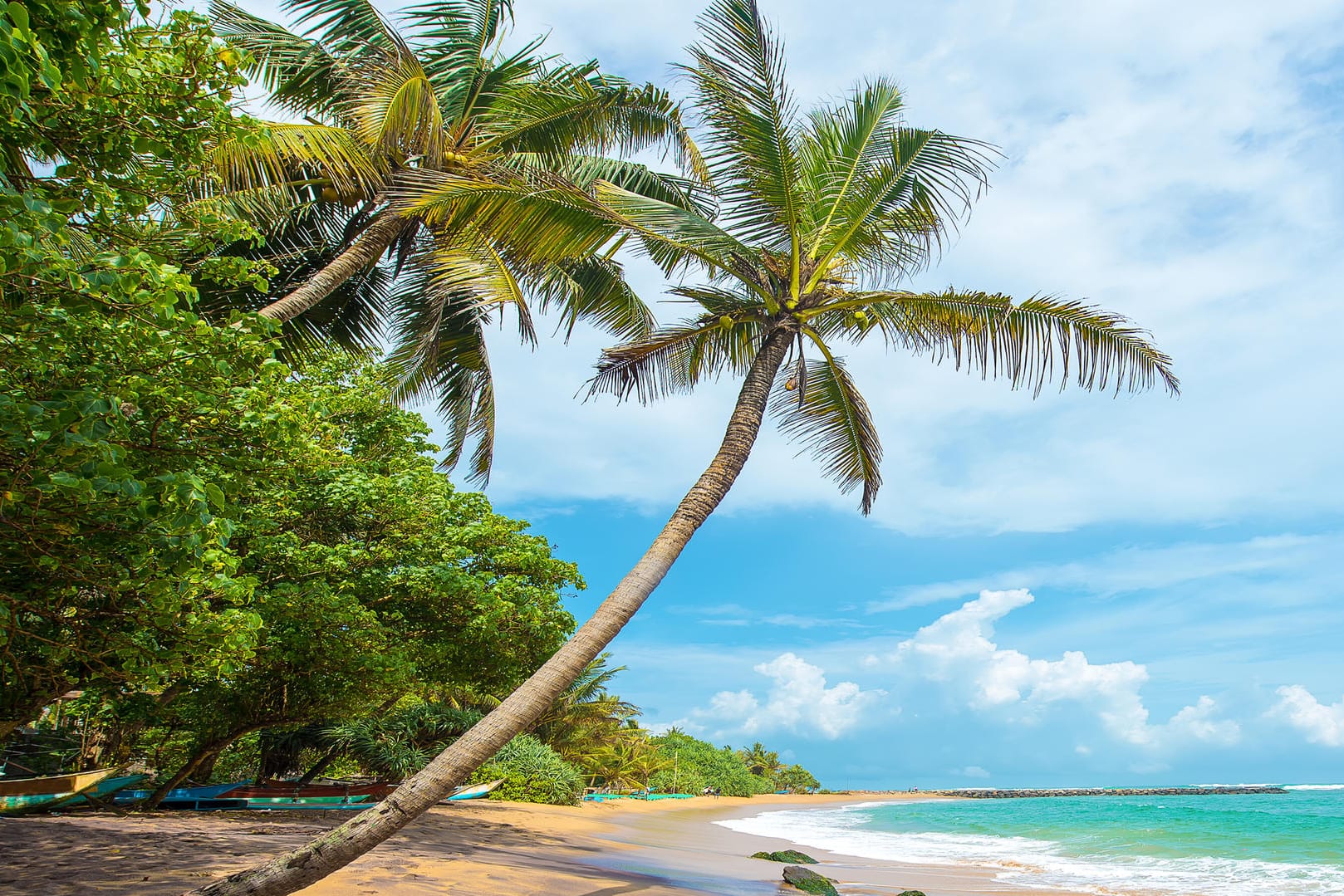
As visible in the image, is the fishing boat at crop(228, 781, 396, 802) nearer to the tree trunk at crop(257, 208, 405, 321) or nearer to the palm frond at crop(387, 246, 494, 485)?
the palm frond at crop(387, 246, 494, 485)

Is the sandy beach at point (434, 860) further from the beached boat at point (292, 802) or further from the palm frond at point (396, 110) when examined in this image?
the palm frond at point (396, 110)

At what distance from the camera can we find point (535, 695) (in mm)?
5590

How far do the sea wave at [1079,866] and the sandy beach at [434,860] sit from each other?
1574 millimetres

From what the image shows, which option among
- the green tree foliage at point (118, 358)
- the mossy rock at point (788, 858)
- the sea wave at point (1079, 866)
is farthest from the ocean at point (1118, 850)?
the green tree foliage at point (118, 358)

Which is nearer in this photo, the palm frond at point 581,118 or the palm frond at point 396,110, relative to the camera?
the palm frond at point 396,110

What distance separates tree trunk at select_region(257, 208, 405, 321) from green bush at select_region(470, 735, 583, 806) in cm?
1895

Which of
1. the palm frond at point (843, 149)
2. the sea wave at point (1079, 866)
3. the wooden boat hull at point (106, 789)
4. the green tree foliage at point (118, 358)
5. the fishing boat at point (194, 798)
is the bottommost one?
the sea wave at point (1079, 866)

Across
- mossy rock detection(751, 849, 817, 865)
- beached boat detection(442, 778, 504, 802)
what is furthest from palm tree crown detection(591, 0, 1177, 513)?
beached boat detection(442, 778, 504, 802)

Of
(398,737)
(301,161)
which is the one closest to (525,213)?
(301,161)

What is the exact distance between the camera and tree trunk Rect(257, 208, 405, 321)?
26.5ft

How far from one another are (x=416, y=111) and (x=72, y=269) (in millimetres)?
5104

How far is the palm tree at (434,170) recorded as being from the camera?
25.7 ft

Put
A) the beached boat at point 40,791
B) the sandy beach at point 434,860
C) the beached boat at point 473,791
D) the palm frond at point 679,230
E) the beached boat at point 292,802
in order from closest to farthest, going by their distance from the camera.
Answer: the sandy beach at point 434,860 < the palm frond at point 679,230 < the beached boat at point 40,791 < the beached boat at point 292,802 < the beached boat at point 473,791

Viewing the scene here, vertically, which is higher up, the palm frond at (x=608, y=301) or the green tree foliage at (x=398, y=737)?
the palm frond at (x=608, y=301)
